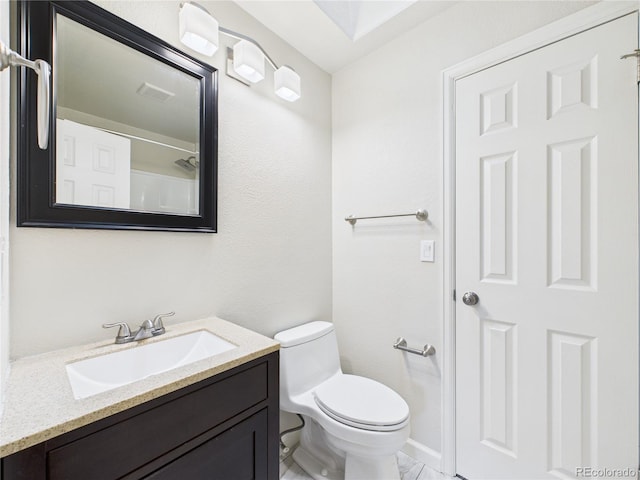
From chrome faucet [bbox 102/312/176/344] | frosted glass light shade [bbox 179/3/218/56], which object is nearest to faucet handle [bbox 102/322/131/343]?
chrome faucet [bbox 102/312/176/344]

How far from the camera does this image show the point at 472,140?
4.48ft

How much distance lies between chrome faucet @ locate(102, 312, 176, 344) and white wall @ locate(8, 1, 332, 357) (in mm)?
56

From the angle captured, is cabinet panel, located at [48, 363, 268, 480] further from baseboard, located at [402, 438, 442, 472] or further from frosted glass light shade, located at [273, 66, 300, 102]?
frosted glass light shade, located at [273, 66, 300, 102]

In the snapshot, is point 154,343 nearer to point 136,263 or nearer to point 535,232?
point 136,263

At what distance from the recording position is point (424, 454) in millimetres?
1495

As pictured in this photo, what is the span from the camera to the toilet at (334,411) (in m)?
1.17

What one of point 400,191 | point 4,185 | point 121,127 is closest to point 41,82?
point 4,185

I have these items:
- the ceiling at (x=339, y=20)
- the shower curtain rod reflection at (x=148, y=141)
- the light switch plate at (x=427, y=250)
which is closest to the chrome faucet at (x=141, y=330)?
the shower curtain rod reflection at (x=148, y=141)

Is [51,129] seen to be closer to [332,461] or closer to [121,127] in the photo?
[121,127]

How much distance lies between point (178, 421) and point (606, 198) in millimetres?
1616

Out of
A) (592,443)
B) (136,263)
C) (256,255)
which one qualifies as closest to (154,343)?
(136,263)

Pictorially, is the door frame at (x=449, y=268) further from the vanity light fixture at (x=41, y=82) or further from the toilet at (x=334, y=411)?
the vanity light fixture at (x=41, y=82)

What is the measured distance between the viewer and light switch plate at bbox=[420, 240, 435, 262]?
148cm

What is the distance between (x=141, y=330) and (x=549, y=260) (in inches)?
64.2
